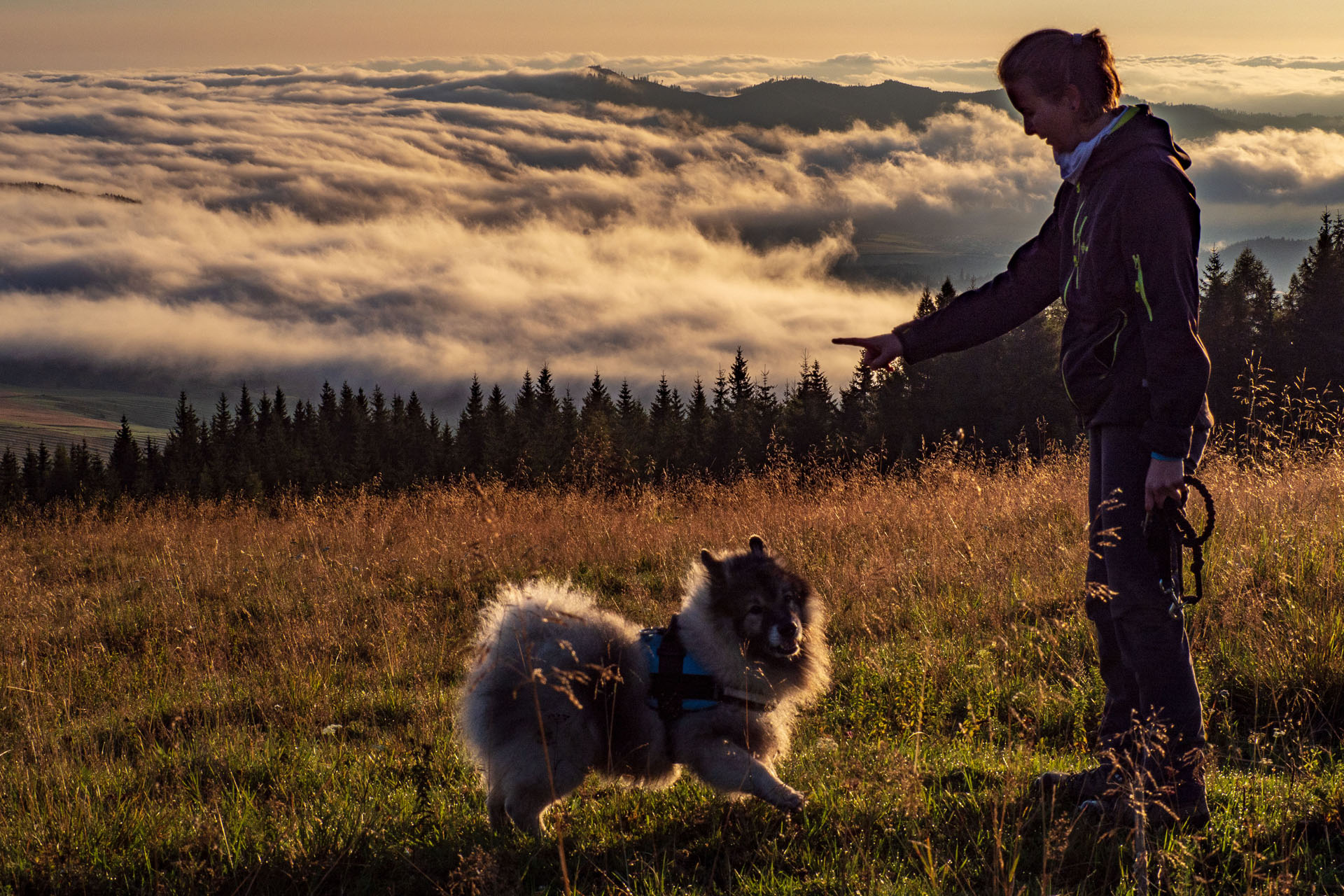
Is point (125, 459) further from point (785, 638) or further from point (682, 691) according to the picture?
point (785, 638)

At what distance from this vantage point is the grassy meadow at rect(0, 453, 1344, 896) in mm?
3191

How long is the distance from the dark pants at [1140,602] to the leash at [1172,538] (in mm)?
27

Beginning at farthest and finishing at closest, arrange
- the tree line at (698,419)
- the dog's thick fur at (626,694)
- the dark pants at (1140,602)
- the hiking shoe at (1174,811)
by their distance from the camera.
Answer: the tree line at (698,419), the dog's thick fur at (626,694), the hiking shoe at (1174,811), the dark pants at (1140,602)

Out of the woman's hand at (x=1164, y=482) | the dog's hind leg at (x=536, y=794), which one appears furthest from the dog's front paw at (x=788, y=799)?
the woman's hand at (x=1164, y=482)

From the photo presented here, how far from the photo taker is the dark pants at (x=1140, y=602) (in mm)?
3006

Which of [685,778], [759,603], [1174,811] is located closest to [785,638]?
Result: [759,603]

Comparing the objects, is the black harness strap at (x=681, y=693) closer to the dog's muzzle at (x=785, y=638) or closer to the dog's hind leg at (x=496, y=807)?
the dog's muzzle at (x=785, y=638)

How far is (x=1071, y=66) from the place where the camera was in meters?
3.03

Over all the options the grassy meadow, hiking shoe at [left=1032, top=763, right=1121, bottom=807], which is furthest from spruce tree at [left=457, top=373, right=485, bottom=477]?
hiking shoe at [left=1032, top=763, right=1121, bottom=807]

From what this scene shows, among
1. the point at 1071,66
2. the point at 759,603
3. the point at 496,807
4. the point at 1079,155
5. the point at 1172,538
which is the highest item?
the point at 1071,66

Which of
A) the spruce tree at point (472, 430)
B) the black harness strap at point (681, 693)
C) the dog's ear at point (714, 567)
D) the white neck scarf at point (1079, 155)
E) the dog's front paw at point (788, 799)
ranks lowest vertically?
the spruce tree at point (472, 430)

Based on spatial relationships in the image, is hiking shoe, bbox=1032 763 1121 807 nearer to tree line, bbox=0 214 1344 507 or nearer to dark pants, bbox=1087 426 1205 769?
dark pants, bbox=1087 426 1205 769

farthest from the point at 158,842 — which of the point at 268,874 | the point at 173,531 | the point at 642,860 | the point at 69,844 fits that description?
the point at 173,531

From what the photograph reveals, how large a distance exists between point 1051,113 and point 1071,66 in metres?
0.15
